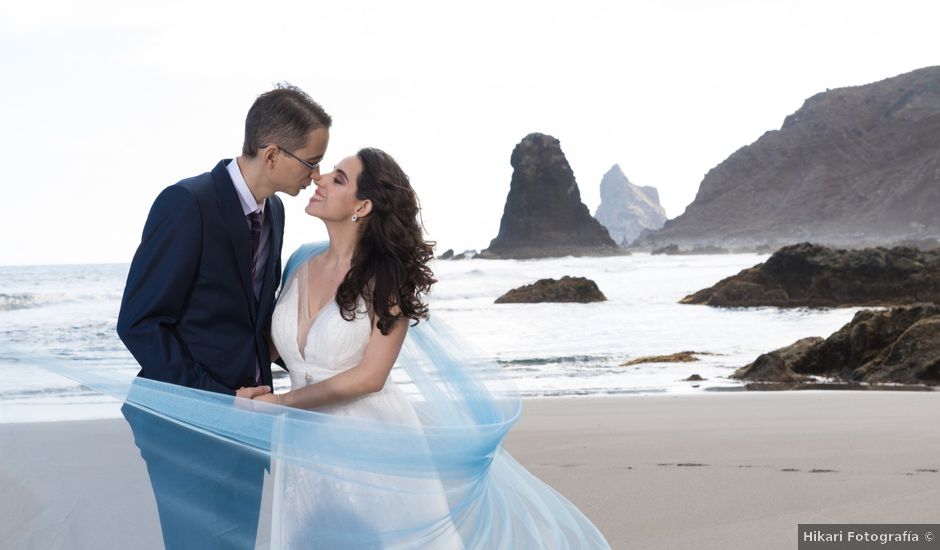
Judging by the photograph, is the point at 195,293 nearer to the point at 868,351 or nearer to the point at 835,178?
the point at 868,351

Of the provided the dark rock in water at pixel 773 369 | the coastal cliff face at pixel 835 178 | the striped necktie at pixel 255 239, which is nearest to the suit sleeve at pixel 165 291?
the striped necktie at pixel 255 239

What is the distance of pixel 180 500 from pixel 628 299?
23524mm

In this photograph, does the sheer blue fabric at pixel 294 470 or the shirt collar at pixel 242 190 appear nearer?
the sheer blue fabric at pixel 294 470

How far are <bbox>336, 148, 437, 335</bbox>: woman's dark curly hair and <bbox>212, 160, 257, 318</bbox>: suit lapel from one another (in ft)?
0.84

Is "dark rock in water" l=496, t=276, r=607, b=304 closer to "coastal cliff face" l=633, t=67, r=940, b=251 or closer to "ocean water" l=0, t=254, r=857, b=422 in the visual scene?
"ocean water" l=0, t=254, r=857, b=422

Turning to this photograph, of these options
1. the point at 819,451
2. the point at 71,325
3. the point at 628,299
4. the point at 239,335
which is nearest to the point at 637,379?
the point at 819,451

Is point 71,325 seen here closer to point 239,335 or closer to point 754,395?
point 754,395

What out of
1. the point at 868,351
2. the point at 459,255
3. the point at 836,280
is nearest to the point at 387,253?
the point at 868,351

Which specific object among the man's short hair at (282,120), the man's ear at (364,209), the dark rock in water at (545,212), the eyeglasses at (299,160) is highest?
the dark rock in water at (545,212)

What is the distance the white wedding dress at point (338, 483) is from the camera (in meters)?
2.42

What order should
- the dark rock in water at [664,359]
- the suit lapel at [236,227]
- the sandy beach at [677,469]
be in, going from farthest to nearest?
1. the dark rock in water at [664,359]
2. the suit lapel at [236,227]
3. the sandy beach at [677,469]

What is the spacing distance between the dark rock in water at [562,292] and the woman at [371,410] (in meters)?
20.6

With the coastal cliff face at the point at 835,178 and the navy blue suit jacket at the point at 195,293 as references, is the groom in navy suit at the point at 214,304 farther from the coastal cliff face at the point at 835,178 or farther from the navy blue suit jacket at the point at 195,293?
the coastal cliff face at the point at 835,178

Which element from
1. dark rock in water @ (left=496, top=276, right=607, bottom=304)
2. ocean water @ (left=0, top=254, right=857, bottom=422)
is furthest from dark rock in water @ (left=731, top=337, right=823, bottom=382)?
dark rock in water @ (left=496, top=276, right=607, bottom=304)
